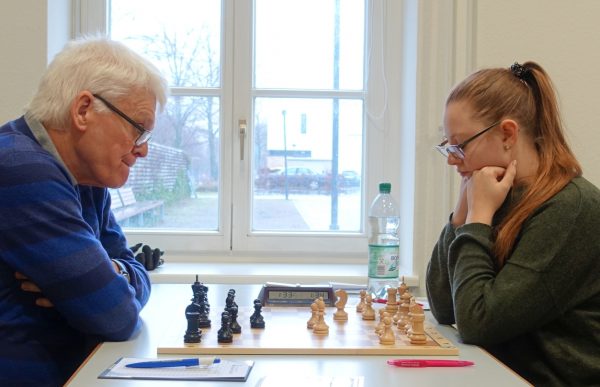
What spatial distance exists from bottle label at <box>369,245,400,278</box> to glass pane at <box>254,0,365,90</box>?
1120 mm

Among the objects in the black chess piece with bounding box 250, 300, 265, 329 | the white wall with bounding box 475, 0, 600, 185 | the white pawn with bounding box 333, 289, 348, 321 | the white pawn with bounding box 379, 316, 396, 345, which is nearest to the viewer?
the white pawn with bounding box 379, 316, 396, 345

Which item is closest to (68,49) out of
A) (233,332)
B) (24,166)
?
(24,166)

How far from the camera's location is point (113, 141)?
1.62 meters

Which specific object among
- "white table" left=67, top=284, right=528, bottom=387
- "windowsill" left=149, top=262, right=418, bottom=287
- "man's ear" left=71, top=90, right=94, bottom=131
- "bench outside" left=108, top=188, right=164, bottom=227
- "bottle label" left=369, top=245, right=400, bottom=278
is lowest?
"windowsill" left=149, top=262, right=418, bottom=287

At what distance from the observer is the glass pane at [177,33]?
3006 millimetres

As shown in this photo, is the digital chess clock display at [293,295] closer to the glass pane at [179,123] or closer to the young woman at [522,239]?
the young woman at [522,239]

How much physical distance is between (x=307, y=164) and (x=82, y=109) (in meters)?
1.58

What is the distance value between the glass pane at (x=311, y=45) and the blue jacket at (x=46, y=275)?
1670mm

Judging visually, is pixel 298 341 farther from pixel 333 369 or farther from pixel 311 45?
pixel 311 45

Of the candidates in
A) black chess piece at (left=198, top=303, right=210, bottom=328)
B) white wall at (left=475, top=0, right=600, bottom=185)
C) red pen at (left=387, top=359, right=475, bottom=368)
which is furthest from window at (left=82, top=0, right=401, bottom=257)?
red pen at (left=387, top=359, right=475, bottom=368)

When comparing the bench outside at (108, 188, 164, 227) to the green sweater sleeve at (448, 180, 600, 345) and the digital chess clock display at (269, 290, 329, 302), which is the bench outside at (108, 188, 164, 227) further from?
the green sweater sleeve at (448, 180, 600, 345)

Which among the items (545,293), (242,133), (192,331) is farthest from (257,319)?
(242,133)

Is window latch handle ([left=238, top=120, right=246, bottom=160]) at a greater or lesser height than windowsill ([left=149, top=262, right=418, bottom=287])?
greater

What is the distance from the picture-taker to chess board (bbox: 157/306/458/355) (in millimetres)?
1323
